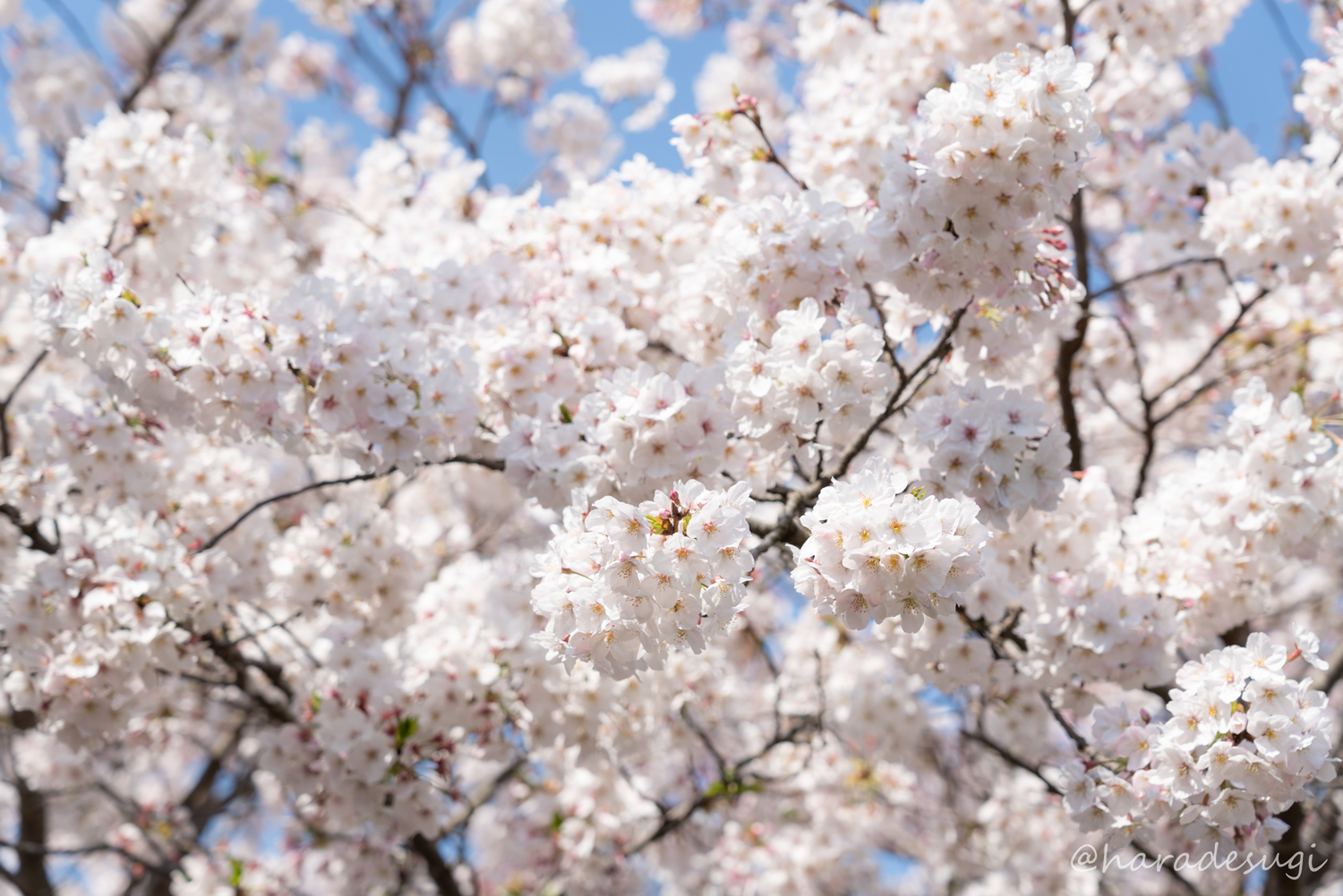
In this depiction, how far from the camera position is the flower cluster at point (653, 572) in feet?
7.32

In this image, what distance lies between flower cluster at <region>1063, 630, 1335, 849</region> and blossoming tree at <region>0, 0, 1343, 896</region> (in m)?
0.02

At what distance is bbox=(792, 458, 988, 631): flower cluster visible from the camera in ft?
7.23

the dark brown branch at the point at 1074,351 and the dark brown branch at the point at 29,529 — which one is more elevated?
the dark brown branch at the point at 1074,351

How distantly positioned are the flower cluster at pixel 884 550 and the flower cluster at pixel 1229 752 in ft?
3.50

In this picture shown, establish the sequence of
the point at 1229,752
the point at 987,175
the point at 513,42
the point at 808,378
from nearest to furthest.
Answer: the point at 1229,752, the point at 987,175, the point at 808,378, the point at 513,42

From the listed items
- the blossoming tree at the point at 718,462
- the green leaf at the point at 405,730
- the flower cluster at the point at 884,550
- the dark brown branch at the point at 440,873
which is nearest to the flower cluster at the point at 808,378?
the blossoming tree at the point at 718,462

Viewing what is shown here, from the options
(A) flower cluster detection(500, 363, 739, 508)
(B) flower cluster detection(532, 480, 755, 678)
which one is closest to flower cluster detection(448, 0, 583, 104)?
(A) flower cluster detection(500, 363, 739, 508)

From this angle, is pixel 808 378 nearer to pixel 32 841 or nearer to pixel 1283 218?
pixel 1283 218

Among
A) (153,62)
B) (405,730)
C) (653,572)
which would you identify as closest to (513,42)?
(153,62)

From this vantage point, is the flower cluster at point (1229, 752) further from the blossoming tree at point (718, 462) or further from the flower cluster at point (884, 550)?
the flower cluster at point (884, 550)

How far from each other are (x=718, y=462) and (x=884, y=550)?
41.4 inches

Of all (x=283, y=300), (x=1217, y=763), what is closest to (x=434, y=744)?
(x=283, y=300)

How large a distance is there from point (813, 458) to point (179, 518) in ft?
11.8

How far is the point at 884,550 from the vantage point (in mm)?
2189
